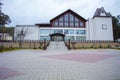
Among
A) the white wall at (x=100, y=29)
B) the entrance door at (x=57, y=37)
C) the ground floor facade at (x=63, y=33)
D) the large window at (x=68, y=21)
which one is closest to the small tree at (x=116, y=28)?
the white wall at (x=100, y=29)

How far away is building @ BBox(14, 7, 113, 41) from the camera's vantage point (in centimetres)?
4884

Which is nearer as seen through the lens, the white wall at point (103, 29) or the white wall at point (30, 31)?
the white wall at point (103, 29)

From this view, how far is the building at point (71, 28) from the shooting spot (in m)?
48.8

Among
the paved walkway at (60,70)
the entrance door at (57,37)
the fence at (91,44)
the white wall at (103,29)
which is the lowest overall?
the paved walkway at (60,70)

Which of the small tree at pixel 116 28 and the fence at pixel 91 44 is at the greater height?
the small tree at pixel 116 28

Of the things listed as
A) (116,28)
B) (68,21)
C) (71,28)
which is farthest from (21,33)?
(116,28)

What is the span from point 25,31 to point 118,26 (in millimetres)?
43831

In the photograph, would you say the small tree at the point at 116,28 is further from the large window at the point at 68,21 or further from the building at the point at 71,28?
the large window at the point at 68,21

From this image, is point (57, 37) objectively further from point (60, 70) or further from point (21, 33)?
point (60, 70)

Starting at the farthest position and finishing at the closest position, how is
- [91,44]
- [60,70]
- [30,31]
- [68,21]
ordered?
[68,21] < [30,31] < [91,44] < [60,70]

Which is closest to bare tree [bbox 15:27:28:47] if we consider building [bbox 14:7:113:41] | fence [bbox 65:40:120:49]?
building [bbox 14:7:113:41]

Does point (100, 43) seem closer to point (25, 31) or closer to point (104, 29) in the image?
point (104, 29)

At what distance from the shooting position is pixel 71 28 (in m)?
51.3

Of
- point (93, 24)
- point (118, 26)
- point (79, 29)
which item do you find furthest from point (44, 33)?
point (118, 26)
